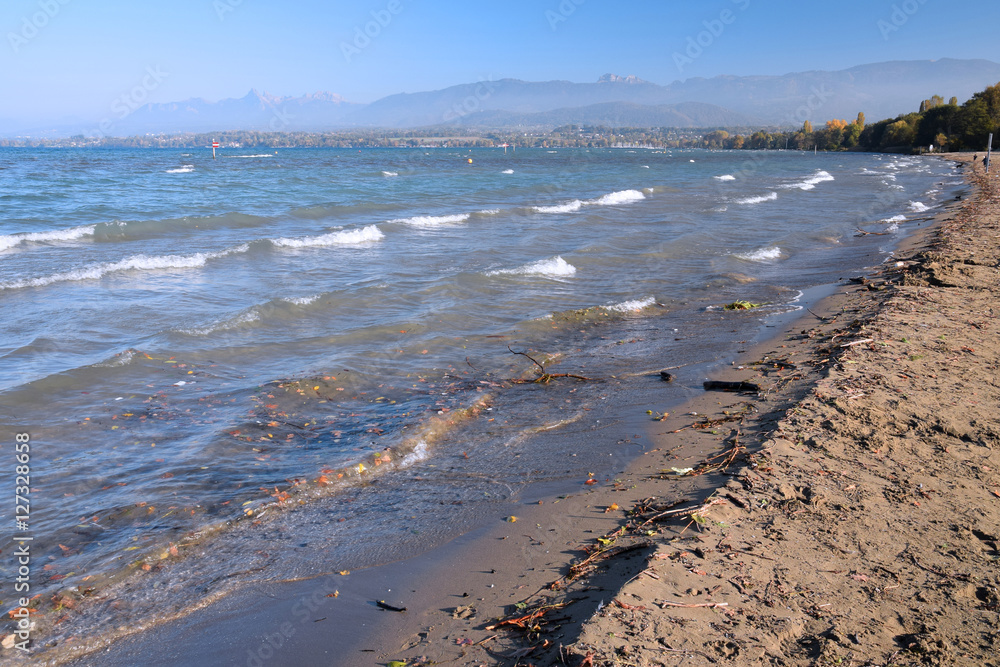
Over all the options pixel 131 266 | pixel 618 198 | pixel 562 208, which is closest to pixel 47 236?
pixel 131 266

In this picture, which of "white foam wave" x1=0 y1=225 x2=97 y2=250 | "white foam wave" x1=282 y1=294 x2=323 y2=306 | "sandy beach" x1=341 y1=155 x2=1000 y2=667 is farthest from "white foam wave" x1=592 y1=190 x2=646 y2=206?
"sandy beach" x1=341 y1=155 x2=1000 y2=667

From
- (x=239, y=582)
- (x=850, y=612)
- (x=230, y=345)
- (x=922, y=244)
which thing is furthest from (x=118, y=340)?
(x=922, y=244)

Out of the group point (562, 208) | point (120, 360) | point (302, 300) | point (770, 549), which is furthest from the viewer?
point (562, 208)

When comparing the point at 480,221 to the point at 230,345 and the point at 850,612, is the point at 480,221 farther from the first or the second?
the point at 850,612

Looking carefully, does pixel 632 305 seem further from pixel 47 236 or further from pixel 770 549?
pixel 47 236

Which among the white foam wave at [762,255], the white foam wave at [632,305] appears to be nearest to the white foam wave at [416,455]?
the white foam wave at [632,305]

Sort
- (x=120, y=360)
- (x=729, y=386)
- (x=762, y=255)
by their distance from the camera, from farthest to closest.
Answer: (x=762, y=255) < (x=120, y=360) < (x=729, y=386)

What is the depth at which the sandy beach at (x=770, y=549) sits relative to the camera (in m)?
3.00

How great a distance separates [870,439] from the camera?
16.8 feet

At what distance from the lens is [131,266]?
Answer: 15242mm

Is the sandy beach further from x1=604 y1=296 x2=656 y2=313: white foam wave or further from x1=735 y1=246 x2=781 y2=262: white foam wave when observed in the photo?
x1=735 y1=246 x2=781 y2=262: white foam wave

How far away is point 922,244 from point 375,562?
17051mm

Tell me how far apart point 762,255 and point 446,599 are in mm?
15402

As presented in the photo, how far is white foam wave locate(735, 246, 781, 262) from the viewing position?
16203 millimetres
